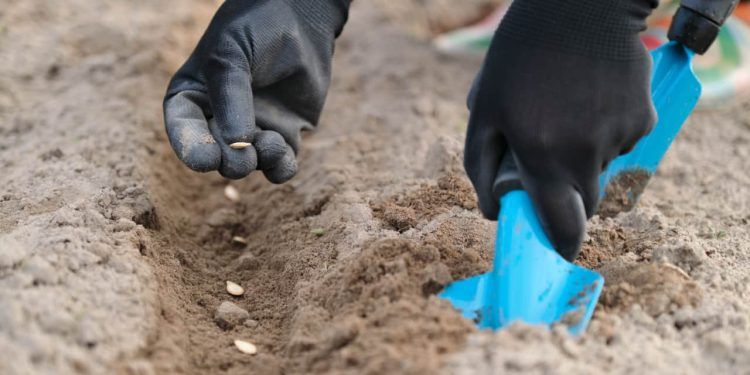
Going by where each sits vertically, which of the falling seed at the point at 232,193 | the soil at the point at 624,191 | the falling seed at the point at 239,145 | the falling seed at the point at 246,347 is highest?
the falling seed at the point at 239,145

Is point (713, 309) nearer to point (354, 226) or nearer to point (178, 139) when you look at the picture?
point (354, 226)

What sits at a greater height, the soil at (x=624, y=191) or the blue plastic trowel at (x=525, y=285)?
the blue plastic trowel at (x=525, y=285)

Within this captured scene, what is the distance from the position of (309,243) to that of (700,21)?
1236 mm

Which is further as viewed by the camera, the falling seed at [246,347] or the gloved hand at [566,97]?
the falling seed at [246,347]

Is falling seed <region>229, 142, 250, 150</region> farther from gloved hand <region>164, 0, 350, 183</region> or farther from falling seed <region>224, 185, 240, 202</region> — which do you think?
falling seed <region>224, 185, 240, 202</region>

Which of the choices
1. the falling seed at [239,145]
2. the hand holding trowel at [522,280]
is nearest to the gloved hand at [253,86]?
the falling seed at [239,145]

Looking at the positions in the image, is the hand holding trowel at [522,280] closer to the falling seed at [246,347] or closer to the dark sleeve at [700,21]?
the falling seed at [246,347]

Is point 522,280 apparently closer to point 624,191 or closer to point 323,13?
point 624,191

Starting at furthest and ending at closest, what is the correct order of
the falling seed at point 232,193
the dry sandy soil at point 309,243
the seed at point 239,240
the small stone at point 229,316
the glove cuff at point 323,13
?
the falling seed at point 232,193 < the seed at point 239,240 < the glove cuff at point 323,13 < the small stone at point 229,316 < the dry sandy soil at point 309,243

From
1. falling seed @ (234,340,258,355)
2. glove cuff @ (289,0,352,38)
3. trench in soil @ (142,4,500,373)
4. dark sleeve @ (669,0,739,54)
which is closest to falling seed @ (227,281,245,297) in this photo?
trench in soil @ (142,4,500,373)

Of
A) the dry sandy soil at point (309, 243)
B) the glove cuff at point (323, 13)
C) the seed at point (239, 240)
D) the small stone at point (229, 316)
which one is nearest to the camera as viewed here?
the dry sandy soil at point (309, 243)

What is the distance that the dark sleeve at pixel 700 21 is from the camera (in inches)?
80.3

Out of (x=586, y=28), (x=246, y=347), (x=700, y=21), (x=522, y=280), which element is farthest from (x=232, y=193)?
(x=700, y=21)

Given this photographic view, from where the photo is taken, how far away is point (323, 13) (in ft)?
7.12
